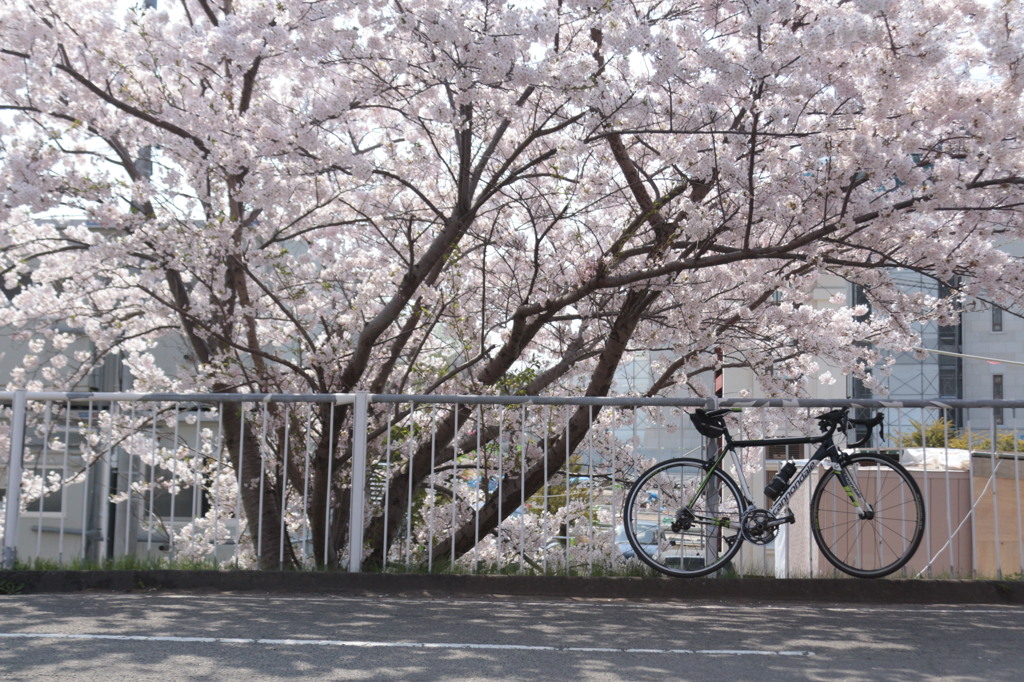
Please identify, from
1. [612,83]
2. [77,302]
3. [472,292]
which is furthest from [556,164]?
[77,302]

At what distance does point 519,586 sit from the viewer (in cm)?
678

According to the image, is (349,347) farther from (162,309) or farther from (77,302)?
(77,302)

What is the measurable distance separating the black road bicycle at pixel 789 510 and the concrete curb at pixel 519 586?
5.9 inches

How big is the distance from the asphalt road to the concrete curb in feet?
0.50

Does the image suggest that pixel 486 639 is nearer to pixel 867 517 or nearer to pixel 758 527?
pixel 758 527

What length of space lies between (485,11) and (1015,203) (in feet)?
15.4

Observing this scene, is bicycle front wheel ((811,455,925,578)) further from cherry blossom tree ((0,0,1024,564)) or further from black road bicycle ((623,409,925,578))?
cherry blossom tree ((0,0,1024,564))

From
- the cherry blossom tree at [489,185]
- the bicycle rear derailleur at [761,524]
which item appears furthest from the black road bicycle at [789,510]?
the cherry blossom tree at [489,185]

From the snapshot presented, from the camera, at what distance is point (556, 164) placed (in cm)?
952

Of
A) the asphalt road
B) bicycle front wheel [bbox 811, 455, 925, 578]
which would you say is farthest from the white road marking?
bicycle front wheel [bbox 811, 455, 925, 578]

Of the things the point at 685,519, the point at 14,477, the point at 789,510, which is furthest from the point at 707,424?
the point at 14,477

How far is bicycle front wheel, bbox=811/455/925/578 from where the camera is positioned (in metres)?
6.60

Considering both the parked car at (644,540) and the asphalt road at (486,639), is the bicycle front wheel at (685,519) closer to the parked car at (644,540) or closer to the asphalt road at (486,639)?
the parked car at (644,540)

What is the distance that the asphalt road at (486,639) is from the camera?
14.9ft
